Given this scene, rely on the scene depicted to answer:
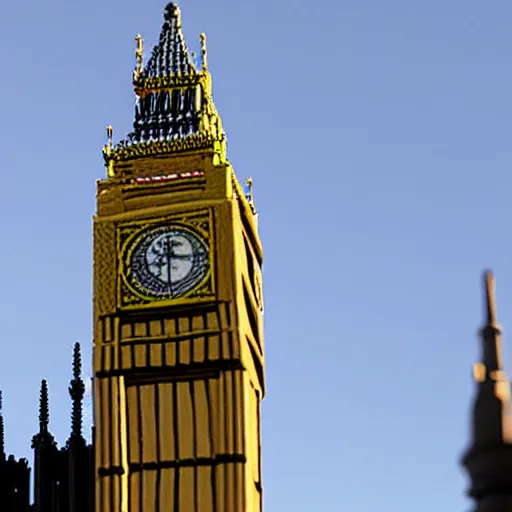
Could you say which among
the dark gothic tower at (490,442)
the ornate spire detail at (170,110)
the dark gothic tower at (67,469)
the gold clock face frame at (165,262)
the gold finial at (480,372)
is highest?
the ornate spire detail at (170,110)

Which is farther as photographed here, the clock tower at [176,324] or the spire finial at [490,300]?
the clock tower at [176,324]

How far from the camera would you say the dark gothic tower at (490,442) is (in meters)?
13.0

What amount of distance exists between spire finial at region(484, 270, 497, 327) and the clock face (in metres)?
36.6

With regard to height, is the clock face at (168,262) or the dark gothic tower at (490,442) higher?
the clock face at (168,262)

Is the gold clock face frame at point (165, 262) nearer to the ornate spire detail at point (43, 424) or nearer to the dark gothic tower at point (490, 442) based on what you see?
the ornate spire detail at point (43, 424)

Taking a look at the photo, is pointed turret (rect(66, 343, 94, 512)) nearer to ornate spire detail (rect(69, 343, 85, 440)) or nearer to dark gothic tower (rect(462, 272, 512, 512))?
ornate spire detail (rect(69, 343, 85, 440))

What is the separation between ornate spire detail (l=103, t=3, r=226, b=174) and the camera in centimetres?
5200

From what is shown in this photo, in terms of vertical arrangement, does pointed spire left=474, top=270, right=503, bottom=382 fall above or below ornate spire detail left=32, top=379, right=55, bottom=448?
below

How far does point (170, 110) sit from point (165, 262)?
18.2ft

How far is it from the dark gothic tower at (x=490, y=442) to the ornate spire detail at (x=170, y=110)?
38.6 meters

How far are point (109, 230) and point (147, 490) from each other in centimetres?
822

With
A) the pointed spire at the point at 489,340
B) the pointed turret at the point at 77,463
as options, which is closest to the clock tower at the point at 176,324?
the pointed turret at the point at 77,463

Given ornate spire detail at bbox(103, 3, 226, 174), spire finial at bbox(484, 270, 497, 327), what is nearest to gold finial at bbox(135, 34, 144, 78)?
ornate spire detail at bbox(103, 3, 226, 174)

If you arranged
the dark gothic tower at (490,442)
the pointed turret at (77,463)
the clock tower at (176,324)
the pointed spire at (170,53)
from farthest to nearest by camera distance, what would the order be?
the pointed spire at (170,53) < the pointed turret at (77,463) < the clock tower at (176,324) < the dark gothic tower at (490,442)
